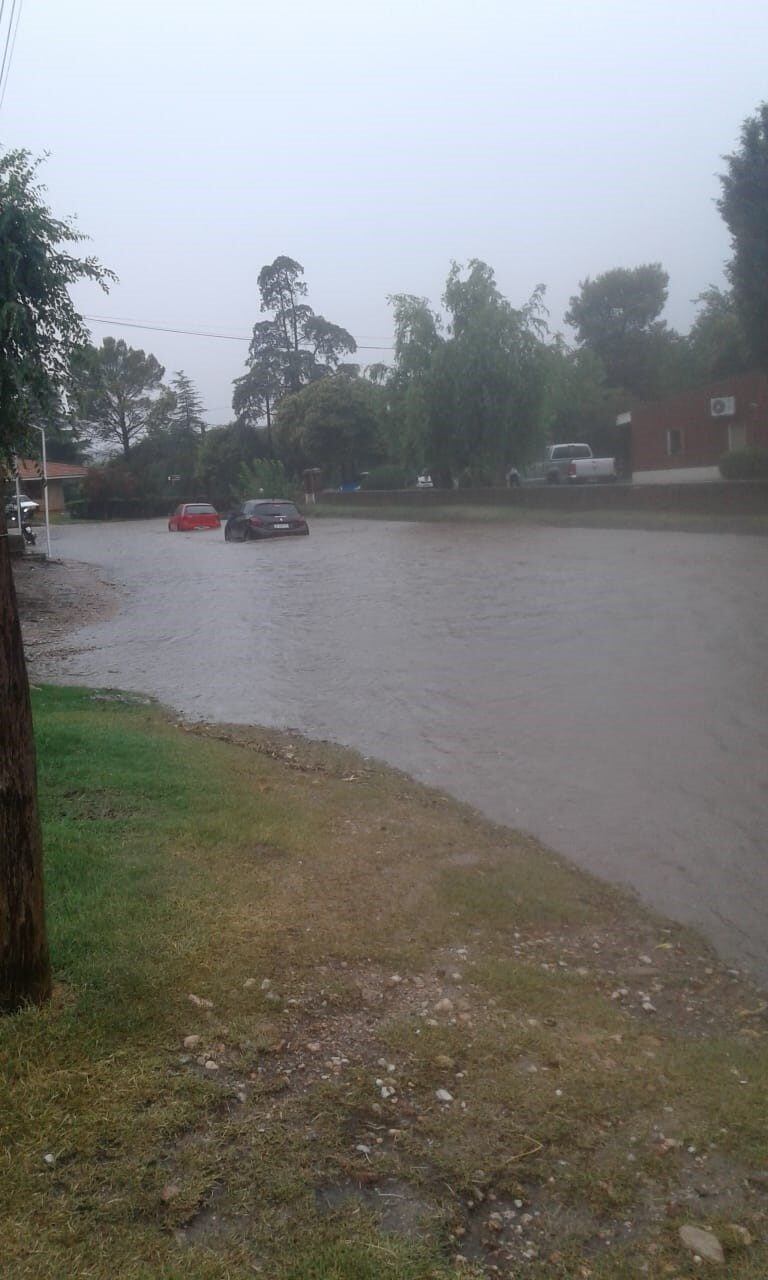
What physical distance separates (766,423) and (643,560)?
18.1m

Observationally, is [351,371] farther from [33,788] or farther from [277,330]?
[33,788]

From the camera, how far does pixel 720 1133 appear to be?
3.80 meters

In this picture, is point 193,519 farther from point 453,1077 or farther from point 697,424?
point 453,1077

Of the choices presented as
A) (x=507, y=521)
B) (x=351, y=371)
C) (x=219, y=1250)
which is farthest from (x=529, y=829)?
(x=351, y=371)

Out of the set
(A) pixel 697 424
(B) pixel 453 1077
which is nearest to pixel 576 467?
(A) pixel 697 424

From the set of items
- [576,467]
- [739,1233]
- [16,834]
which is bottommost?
[739,1233]

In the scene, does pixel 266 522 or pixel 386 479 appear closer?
pixel 266 522

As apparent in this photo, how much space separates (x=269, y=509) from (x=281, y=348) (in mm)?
39234

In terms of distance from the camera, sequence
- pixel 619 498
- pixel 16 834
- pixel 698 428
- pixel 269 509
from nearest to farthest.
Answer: pixel 16 834 → pixel 619 498 → pixel 269 509 → pixel 698 428

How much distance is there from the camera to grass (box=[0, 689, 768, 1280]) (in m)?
3.18

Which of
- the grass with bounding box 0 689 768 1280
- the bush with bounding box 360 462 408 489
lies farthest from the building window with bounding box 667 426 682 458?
the grass with bounding box 0 689 768 1280

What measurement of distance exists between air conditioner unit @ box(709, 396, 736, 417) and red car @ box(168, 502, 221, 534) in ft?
69.8

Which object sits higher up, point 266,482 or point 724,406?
point 724,406

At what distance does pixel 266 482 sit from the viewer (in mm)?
60688
